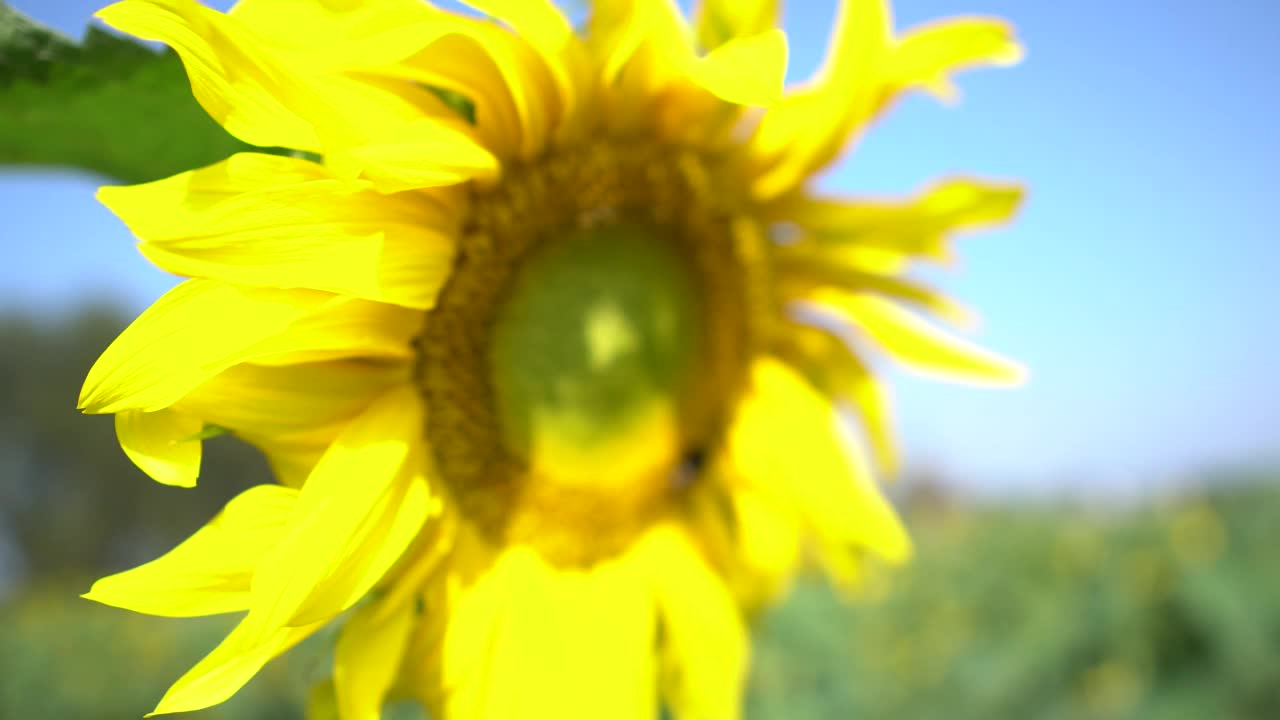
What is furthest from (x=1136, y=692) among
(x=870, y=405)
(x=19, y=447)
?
(x=19, y=447)

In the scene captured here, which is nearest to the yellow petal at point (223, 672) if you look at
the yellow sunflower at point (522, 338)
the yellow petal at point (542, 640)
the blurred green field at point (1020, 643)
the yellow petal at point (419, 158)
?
the yellow sunflower at point (522, 338)

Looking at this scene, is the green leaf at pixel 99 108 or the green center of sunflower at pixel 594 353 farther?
the green center of sunflower at pixel 594 353

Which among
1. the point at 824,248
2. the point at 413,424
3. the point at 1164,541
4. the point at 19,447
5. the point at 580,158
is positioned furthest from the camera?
A: the point at 19,447

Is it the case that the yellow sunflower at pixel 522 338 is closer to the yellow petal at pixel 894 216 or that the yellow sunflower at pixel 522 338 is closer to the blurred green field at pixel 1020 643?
the yellow petal at pixel 894 216

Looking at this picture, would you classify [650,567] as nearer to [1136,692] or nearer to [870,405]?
[870,405]

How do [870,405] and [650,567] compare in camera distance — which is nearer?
[650,567]

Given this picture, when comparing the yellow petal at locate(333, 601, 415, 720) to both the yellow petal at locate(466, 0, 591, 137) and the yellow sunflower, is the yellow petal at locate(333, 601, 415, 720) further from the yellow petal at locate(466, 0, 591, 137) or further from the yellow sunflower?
the yellow petal at locate(466, 0, 591, 137)
